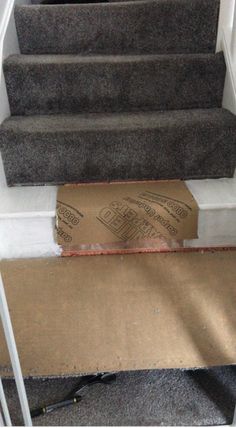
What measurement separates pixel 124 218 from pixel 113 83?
1.69 ft

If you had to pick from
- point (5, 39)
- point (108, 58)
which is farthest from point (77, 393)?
point (5, 39)

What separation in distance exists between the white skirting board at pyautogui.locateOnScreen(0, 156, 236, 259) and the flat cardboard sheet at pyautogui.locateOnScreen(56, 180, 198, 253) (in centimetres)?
3

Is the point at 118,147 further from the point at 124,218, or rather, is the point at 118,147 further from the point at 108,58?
the point at 108,58

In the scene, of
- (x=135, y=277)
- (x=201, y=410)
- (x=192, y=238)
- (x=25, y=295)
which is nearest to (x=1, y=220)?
(x=25, y=295)

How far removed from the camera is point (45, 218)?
1.15 metres

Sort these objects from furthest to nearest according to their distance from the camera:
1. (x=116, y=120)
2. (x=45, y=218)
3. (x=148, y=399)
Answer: (x=116, y=120) < (x=45, y=218) < (x=148, y=399)

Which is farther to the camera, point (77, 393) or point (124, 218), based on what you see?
point (124, 218)

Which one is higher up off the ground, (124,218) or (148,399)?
(124,218)

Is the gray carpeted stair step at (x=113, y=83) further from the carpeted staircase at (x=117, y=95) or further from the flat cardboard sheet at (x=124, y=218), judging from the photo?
the flat cardboard sheet at (x=124, y=218)

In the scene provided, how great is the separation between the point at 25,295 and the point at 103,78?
794mm

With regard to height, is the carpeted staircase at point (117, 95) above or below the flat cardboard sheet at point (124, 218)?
above

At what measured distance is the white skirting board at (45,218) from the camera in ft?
3.75

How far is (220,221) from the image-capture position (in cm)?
119

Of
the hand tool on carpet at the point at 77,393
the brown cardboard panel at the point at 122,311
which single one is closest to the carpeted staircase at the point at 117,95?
the brown cardboard panel at the point at 122,311
